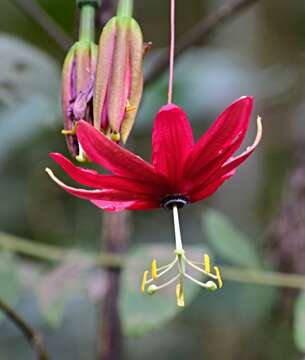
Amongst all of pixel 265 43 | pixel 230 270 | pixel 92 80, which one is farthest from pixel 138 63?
pixel 265 43

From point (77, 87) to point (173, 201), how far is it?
161 millimetres

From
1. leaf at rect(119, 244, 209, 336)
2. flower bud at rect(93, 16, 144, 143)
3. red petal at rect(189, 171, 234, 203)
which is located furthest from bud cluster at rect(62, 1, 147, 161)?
leaf at rect(119, 244, 209, 336)

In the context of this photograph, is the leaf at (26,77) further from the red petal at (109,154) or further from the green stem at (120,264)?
the red petal at (109,154)

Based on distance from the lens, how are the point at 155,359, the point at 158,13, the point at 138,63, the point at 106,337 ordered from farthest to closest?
the point at 158,13 → the point at 155,359 → the point at 106,337 → the point at 138,63

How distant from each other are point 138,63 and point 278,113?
1529mm

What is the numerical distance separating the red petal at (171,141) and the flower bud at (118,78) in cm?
5

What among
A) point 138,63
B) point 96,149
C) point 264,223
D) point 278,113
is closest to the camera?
point 96,149

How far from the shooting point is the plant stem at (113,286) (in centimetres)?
153

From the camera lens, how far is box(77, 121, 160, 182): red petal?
0.86 m

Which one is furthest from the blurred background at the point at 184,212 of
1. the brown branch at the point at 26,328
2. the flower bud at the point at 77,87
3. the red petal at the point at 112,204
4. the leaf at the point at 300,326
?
the red petal at the point at 112,204

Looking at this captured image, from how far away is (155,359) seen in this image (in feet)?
6.98

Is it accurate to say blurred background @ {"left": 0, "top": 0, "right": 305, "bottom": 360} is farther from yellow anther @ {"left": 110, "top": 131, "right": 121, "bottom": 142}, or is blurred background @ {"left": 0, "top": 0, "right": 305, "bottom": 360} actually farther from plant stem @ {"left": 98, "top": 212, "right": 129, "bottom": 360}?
yellow anther @ {"left": 110, "top": 131, "right": 121, "bottom": 142}

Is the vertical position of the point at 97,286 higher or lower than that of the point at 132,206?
higher

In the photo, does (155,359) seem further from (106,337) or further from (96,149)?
(96,149)
